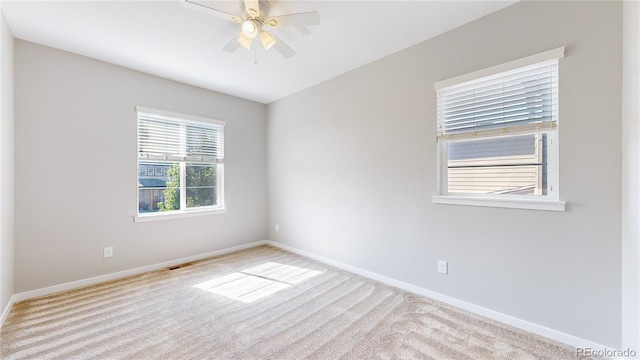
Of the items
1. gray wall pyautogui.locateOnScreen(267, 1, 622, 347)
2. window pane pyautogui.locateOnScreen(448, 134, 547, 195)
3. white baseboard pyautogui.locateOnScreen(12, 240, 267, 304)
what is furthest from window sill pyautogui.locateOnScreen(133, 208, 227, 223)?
window pane pyautogui.locateOnScreen(448, 134, 547, 195)

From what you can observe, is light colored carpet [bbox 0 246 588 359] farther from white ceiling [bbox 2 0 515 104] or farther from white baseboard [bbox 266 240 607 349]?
white ceiling [bbox 2 0 515 104]

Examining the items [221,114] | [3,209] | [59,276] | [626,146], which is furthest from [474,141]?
[59,276]

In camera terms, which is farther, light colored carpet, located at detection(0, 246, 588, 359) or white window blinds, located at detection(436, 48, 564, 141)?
white window blinds, located at detection(436, 48, 564, 141)

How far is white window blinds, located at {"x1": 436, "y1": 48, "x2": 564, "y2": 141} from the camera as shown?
1.96 m

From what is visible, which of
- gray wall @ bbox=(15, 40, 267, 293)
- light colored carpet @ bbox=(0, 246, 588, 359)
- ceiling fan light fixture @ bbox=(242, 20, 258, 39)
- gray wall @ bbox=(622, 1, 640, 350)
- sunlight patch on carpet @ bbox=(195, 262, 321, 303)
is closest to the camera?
gray wall @ bbox=(622, 1, 640, 350)

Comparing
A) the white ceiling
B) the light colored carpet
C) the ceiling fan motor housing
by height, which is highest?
the white ceiling

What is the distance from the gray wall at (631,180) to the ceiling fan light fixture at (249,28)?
2423mm

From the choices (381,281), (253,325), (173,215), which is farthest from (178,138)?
(381,281)

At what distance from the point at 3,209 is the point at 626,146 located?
4.77 metres

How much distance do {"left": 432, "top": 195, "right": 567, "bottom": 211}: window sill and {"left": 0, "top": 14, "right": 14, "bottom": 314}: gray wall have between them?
3906mm

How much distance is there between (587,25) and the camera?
176 cm

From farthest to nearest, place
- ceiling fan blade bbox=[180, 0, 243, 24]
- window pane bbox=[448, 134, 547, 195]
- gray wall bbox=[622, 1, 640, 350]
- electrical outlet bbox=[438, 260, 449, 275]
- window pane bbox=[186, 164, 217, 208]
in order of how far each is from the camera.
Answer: window pane bbox=[186, 164, 217, 208]
electrical outlet bbox=[438, 260, 449, 275]
window pane bbox=[448, 134, 547, 195]
ceiling fan blade bbox=[180, 0, 243, 24]
gray wall bbox=[622, 1, 640, 350]

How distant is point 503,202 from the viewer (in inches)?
84.0

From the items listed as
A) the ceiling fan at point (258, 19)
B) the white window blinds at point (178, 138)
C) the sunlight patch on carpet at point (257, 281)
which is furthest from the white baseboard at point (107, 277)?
the ceiling fan at point (258, 19)
